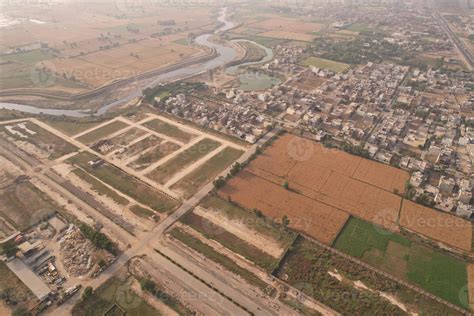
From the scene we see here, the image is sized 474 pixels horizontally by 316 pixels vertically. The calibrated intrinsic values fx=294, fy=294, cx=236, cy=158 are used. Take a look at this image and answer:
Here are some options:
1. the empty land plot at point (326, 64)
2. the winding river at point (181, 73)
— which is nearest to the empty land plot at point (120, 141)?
the winding river at point (181, 73)

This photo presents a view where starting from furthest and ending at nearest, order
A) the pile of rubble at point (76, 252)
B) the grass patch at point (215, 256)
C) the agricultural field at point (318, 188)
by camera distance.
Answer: the agricultural field at point (318, 188) → the pile of rubble at point (76, 252) → the grass patch at point (215, 256)

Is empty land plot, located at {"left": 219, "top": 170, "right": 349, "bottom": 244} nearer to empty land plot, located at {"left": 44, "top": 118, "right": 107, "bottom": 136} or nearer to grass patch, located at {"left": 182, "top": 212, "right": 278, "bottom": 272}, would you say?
grass patch, located at {"left": 182, "top": 212, "right": 278, "bottom": 272}

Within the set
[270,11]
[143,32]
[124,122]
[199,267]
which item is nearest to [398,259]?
[199,267]

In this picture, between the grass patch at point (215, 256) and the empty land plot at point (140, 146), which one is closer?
the grass patch at point (215, 256)

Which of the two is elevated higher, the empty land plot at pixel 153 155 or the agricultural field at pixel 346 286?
the empty land plot at pixel 153 155

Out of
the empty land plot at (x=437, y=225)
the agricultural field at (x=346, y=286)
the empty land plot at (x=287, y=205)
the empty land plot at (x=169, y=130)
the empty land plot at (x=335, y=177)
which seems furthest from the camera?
the empty land plot at (x=169, y=130)

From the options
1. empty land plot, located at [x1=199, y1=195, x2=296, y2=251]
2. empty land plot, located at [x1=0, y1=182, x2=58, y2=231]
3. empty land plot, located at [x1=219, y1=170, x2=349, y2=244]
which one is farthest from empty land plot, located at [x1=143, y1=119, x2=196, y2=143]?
empty land plot, located at [x1=0, y1=182, x2=58, y2=231]

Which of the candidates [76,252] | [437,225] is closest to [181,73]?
[76,252]

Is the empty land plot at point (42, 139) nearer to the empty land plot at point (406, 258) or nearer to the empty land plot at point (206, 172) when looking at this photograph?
the empty land plot at point (206, 172)
